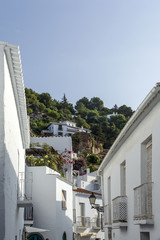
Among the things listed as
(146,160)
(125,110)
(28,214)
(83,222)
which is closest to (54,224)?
(28,214)

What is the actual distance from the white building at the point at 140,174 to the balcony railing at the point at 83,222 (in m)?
14.7

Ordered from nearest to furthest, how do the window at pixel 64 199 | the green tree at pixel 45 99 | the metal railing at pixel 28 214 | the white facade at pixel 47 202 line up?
1. the metal railing at pixel 28 214
2. the white facade at pixel 47 202
3. the window at pixel 64 199
4. the green tree at pixel 45 99

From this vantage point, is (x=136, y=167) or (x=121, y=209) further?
(x=121, y=209)

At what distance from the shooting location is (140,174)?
31.2 feet

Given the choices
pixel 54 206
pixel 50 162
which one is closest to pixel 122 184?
pixel 54 206

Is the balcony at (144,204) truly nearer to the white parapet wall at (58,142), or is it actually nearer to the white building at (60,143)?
the white building at (60,143)

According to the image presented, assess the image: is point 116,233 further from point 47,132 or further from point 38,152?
point 47,132

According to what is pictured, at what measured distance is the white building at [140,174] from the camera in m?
8.11

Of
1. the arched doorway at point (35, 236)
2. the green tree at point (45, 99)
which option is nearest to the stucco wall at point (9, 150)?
the arched doorway at point (35, 236)

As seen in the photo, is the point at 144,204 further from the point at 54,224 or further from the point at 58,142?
the point at 58,142

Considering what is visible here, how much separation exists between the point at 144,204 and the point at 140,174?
3.63 feet

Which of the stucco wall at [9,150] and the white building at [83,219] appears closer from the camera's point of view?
the stucco wall at [9,150]

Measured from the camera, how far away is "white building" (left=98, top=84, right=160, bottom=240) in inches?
319

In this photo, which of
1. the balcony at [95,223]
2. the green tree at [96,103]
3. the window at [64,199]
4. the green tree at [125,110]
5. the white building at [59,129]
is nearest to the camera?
the window at [64,199]
